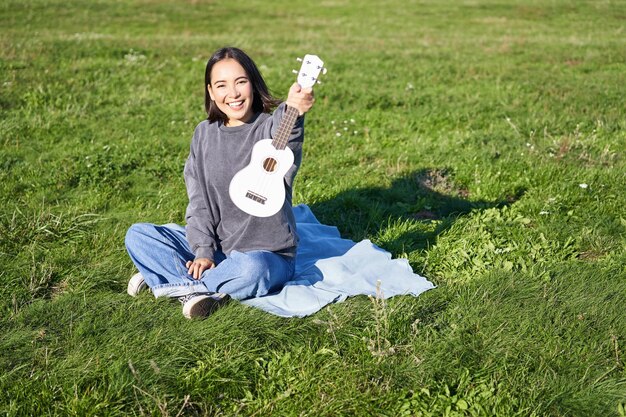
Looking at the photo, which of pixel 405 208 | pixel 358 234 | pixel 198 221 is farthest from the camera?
pixel 405 208

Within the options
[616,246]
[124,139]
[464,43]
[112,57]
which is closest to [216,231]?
[616,246]

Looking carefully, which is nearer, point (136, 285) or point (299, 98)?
point (299, 98)

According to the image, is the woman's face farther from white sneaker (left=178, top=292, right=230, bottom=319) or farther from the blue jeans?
white sneaker (left=178, top=292, right=230, bottom=319)

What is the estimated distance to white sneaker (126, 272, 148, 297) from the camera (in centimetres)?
479

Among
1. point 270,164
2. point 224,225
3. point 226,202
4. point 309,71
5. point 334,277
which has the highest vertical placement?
point 309,71

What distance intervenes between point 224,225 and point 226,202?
18 centimetres

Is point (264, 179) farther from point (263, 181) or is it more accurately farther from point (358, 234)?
point (358, 234)

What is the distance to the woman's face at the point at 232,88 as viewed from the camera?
475cm

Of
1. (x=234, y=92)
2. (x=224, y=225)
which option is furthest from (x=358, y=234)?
(x=234, y=92)

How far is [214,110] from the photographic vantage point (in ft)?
16.2

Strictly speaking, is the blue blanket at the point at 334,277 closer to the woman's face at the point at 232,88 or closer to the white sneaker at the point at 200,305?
the white sneaker at the point at 200,305

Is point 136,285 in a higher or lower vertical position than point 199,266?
lower

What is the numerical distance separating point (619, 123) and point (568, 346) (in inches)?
228

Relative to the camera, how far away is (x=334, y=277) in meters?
5.05
